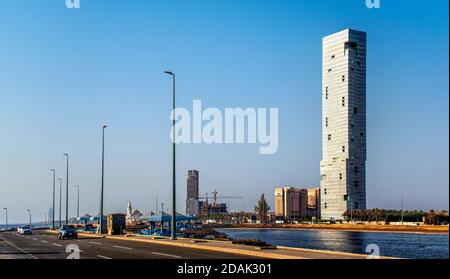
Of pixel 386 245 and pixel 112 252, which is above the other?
pixel 112 252

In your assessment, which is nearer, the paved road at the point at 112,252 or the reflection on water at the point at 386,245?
the paved road at the point at 112,252

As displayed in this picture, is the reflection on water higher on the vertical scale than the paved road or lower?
lower

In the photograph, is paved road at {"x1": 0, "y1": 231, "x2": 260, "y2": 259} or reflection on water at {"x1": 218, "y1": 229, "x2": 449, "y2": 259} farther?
reflection on water at {"x1": 218, "y1": 229, "x2": 449, "y2": 259}

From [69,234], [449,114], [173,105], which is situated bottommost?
[69,234]

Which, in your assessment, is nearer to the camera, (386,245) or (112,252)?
(112,252)

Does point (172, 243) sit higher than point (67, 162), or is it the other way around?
point (67, 162)

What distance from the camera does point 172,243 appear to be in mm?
43219

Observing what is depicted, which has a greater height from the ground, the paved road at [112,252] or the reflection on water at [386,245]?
the paved road at [112,252]

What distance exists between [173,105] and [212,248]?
16.3 m
